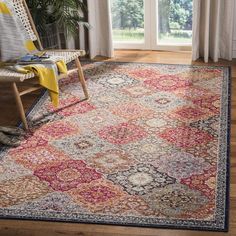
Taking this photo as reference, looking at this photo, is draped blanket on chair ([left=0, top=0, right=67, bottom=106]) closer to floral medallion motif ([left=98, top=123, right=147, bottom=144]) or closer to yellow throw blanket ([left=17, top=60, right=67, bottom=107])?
yellow throw blanket ([left=17, top=60, right=67, bottom=107])

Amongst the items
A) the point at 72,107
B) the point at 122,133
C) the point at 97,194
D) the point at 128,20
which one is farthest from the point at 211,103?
the point at 128,20

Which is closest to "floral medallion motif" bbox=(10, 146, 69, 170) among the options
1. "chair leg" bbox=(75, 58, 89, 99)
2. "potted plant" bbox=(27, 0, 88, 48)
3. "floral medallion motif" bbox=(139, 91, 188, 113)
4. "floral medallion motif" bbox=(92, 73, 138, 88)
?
"chair leg" bbox=(75, 58, 89, 99)

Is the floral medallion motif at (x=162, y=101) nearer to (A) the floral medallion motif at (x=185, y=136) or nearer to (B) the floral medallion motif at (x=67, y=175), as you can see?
(A) the floral medallion motif at (x=185, y=136)

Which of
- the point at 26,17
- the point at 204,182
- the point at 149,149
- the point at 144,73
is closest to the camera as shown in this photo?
the point at 204,182

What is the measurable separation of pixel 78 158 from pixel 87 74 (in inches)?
55.5

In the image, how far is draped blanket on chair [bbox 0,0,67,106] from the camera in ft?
11.2

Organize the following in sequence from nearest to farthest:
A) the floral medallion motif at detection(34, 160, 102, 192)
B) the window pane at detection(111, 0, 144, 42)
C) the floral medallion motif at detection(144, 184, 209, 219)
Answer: the floral medallion motif at detection(144, 184, 209, 219), the floral medallion motif at detection(34, 160, 102, 192), the window pane at detection(111, 0, 144, 42)

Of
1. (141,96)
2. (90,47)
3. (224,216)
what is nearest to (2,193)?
(224,216)

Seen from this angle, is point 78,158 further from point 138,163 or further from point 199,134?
point 199,134

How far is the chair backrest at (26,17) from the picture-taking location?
3.85 metres

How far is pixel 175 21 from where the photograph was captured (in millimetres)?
4656

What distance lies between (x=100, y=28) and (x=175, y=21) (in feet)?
2.26

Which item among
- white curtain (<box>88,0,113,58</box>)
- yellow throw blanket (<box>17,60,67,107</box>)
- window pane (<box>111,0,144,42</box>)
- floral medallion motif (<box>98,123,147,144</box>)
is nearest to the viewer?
floral medallion motif (<box>98,123,147,144</box>)

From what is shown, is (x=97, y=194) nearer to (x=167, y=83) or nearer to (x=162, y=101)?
(x=162, y=101)
